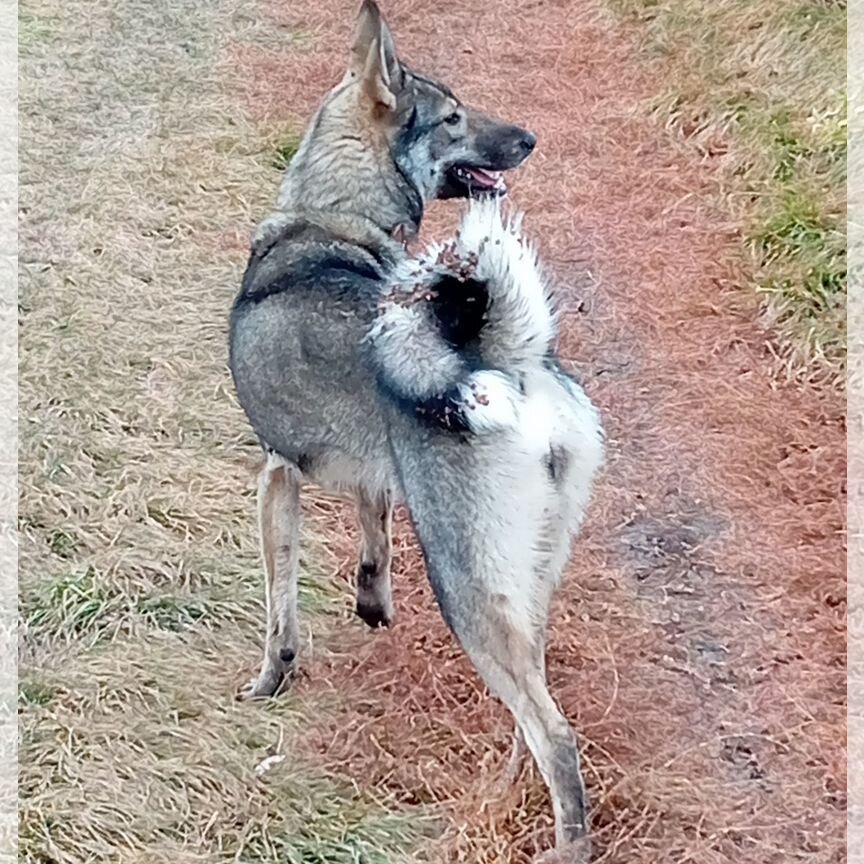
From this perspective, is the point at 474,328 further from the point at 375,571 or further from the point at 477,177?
the point at 375,571

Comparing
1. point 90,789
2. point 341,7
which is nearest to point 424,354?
point 90,789

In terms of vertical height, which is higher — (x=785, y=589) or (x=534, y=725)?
(x=534, y=725)

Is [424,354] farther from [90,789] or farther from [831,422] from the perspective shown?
[831,422]

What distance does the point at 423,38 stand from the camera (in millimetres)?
3715

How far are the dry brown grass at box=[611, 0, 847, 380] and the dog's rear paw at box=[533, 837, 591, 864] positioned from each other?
5.54 ft

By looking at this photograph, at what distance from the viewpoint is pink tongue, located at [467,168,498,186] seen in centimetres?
273

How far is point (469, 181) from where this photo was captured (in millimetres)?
2732

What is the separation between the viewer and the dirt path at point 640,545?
2469mm

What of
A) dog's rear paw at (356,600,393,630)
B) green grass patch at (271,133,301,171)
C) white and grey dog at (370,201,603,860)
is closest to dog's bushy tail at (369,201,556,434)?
white and grey dog at (370,201,603,860)

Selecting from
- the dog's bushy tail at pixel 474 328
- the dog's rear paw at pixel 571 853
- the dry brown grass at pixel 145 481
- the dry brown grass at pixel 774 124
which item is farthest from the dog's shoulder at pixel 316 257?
the dry brown grass at pixel 774 124

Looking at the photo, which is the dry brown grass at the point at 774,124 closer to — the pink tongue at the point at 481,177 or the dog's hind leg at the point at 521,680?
the pink tongue at the point at 481,177

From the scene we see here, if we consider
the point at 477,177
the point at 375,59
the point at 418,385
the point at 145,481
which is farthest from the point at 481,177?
the point at 145,481

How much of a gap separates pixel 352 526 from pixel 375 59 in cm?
107

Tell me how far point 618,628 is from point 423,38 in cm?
183
